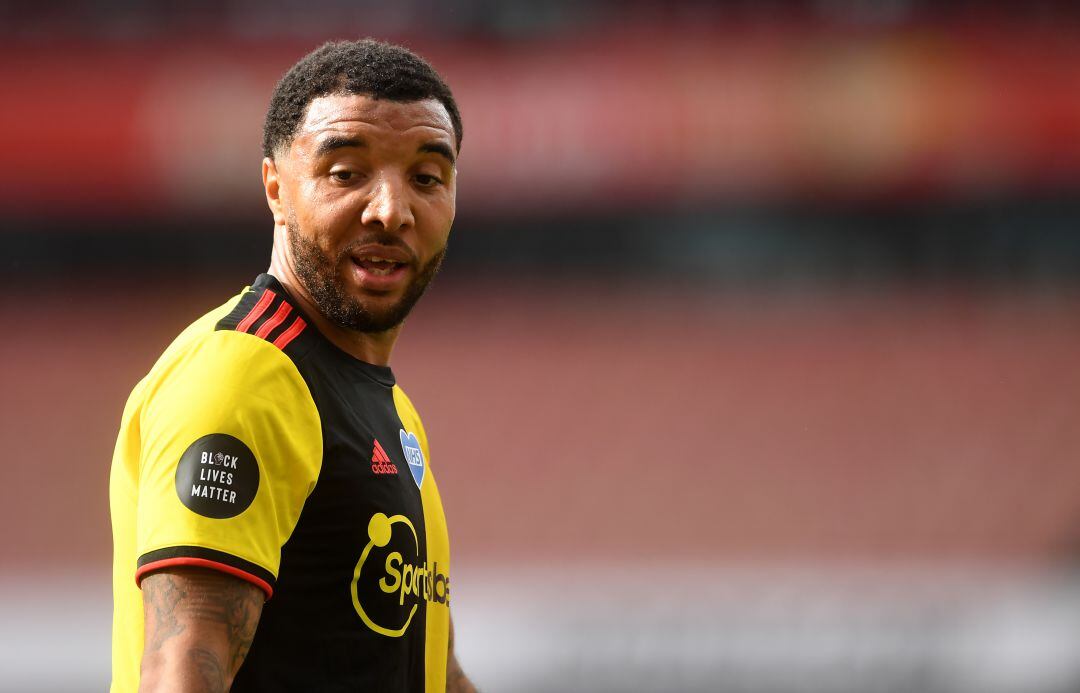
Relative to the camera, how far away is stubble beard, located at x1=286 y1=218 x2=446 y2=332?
1.98m

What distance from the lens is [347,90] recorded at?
2.00m

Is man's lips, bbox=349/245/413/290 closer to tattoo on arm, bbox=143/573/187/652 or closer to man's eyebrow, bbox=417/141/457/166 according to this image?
man's eyebrow, bbox=417/141/457/166

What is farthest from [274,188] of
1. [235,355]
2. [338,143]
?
[235,355]

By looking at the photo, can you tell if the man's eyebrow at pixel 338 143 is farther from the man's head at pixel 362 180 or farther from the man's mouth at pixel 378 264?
the man's mouth at pixel 378 264

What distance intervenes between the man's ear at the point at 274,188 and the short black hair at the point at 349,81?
0.06 feet

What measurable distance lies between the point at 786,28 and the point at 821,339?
2.78 metres

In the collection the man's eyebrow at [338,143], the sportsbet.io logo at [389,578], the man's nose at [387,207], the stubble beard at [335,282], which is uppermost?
the man's eyebrow at [338,143]

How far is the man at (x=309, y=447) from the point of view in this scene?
5.21ft

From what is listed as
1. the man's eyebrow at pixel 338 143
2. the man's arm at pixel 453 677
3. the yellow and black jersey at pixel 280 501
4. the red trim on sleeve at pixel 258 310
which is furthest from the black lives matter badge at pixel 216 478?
the man's arm at pixel 453 677

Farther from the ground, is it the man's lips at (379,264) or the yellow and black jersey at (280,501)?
the man's lips at (379,264)

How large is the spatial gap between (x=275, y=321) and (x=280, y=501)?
315 millimetres

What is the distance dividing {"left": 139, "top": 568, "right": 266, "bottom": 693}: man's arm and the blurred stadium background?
344 inches

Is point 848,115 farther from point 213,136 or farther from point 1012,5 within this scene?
point 213,136

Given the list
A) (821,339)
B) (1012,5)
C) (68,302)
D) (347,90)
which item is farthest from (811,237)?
(347,90)
